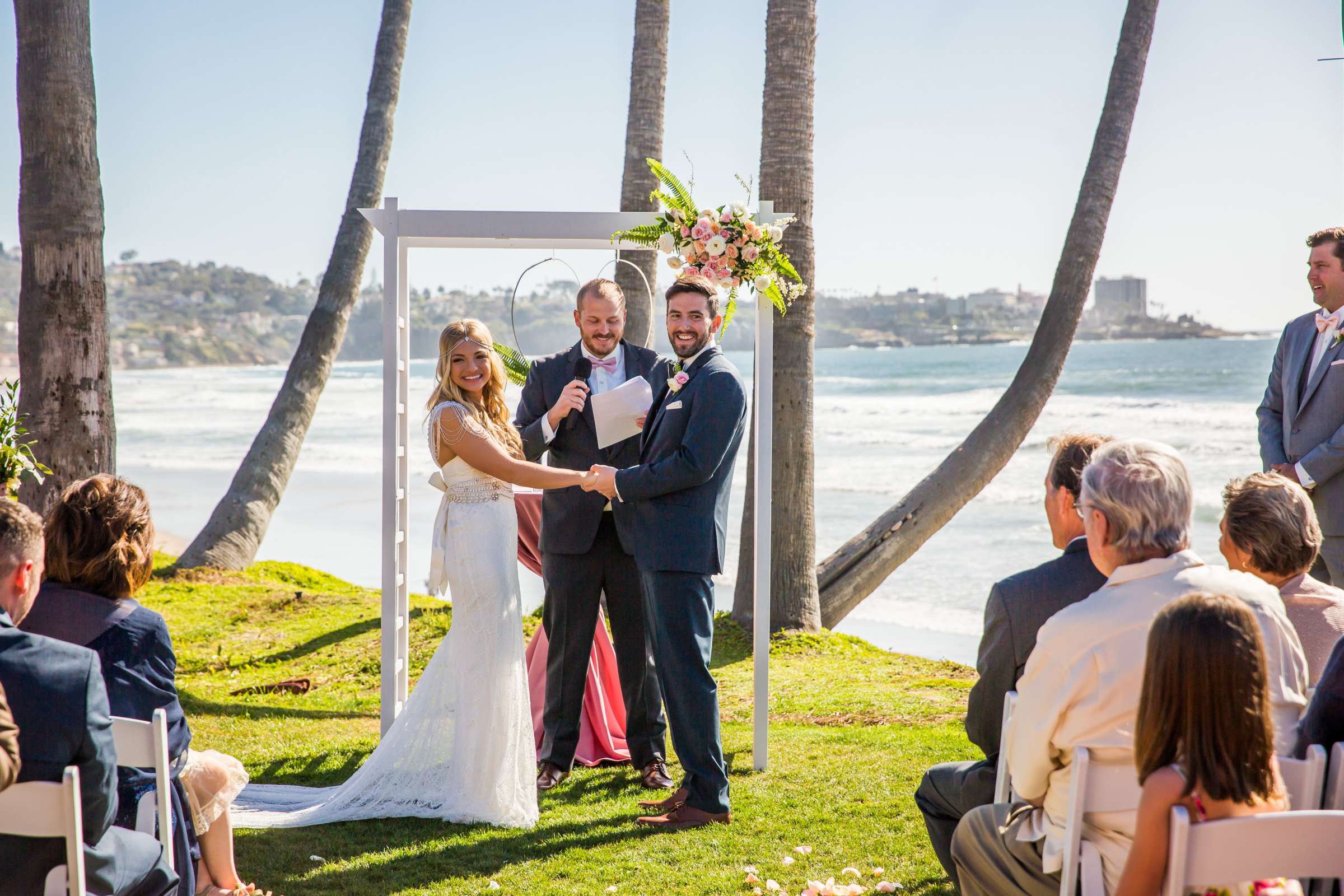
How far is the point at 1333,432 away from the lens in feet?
16.2

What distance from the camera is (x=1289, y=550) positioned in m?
2.88

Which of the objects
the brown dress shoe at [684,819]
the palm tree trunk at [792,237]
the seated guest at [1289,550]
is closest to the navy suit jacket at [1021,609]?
the seated guest at [1289,550]

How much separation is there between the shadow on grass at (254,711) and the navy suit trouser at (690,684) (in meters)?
2.66

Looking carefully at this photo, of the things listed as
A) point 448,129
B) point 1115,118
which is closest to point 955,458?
point 1115,118

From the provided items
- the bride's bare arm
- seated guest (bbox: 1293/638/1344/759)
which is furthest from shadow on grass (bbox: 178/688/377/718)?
seated guest (bbox: 1293/638/1344/759)

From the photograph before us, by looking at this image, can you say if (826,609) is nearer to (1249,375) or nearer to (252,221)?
(1249,375)

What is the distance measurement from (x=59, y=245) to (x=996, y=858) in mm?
6080

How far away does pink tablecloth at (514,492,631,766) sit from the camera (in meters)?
5.15

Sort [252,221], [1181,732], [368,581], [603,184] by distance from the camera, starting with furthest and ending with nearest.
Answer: [252,221]
[603,184]
[368,581]
[1181,732]

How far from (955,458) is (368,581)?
27.3ft

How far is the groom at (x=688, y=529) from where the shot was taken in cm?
417

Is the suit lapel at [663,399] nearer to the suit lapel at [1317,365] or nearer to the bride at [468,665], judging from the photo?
the bride at [468,665]

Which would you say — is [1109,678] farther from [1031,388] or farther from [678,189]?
[1031,388]

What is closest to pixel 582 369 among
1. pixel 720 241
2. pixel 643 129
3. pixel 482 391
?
pixel 482 391
